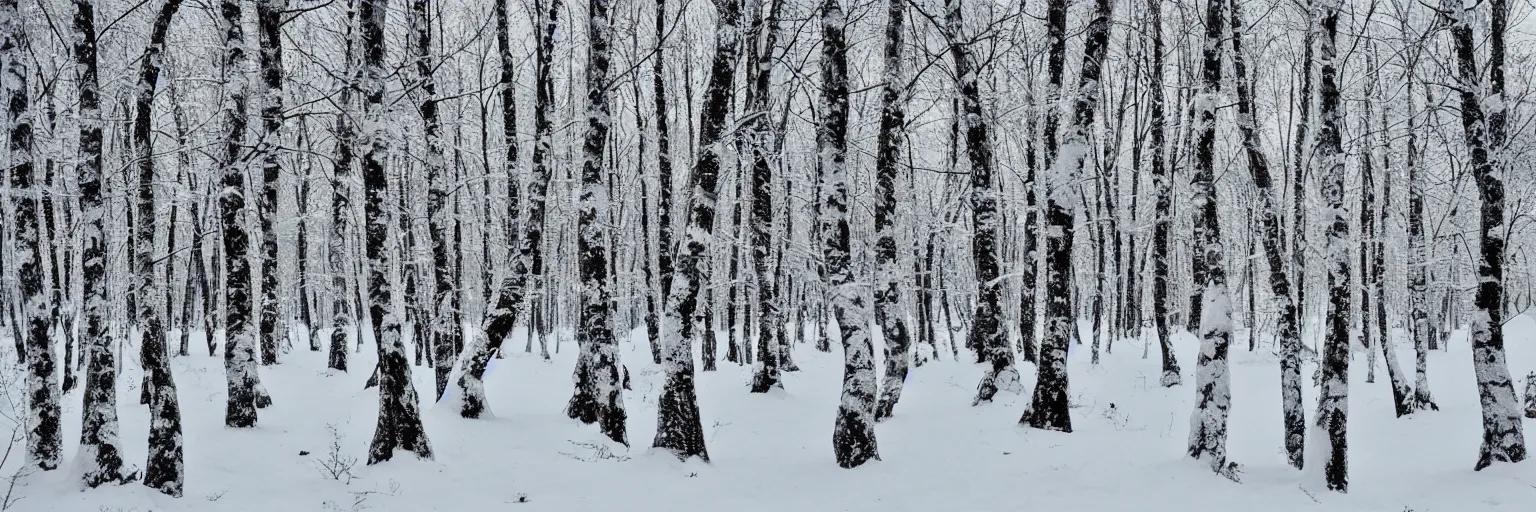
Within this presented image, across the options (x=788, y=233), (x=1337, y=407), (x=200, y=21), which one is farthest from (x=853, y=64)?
(x=200, y=21)

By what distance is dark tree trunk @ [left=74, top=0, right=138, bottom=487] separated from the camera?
7.82m

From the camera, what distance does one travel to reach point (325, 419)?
42.7 ft

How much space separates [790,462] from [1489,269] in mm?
8491

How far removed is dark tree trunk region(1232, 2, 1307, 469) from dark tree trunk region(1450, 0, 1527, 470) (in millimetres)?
2020

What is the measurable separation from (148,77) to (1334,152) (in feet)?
40.9

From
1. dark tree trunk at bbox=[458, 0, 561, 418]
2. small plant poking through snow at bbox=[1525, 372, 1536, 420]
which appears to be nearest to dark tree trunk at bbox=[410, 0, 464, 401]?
dark tree trunk at bbox=[458, 0, 561, 418]

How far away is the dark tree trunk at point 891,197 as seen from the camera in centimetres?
1044

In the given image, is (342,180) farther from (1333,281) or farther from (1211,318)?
(1333,281)

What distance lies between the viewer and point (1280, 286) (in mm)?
9359

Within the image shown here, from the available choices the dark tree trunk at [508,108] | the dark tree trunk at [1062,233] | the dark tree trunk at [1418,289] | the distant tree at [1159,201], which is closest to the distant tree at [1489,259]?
the dark tree trunk at [1062,233]

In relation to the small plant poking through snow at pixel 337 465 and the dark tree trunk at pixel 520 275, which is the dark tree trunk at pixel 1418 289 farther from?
the small plant poking through snow at pixel 337 465

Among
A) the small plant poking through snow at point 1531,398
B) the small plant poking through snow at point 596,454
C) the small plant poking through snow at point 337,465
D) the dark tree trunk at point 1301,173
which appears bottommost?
the small plant poking through snow at point 1531,398

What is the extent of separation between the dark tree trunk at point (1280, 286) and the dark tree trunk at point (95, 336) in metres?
12.0

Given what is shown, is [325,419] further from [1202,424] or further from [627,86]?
[627,86]
